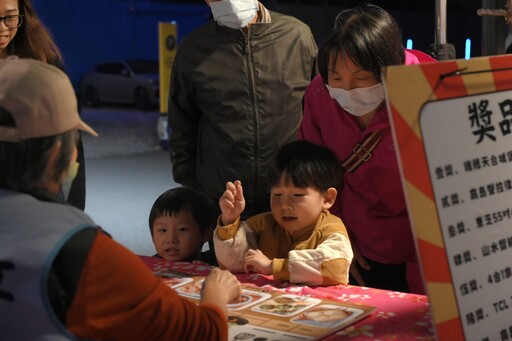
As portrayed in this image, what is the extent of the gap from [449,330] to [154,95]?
41.9 ft

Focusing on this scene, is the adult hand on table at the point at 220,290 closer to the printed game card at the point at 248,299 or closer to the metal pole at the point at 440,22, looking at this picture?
the printed game card at the point at 248,299

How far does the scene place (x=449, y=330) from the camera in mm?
1347

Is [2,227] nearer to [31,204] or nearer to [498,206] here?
[31,204]

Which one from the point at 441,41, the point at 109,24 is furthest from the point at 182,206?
the point at 109,24

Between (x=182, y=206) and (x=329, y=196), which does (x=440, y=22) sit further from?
(x=182, y=206)

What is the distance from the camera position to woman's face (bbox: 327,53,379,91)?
2.04 meters

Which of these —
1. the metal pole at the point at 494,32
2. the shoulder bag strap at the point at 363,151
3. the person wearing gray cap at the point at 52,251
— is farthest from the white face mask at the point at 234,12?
the person wearing gray cap at the point at 52,251

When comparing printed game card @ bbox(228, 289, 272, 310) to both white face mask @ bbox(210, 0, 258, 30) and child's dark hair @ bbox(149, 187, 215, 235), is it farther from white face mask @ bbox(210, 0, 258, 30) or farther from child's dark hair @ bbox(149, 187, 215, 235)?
white face mask @ bbox(210, 0, 258, 30)

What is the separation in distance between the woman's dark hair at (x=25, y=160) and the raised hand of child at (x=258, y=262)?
83cm

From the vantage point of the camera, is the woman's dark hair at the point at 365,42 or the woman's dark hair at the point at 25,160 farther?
the woman's dark hair at the point at 365,42

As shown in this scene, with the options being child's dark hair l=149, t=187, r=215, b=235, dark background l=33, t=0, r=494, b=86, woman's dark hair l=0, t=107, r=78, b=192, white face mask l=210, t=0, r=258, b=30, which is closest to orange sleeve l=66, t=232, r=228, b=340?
woman's dark hair l=0, t=107, r=78, b=192

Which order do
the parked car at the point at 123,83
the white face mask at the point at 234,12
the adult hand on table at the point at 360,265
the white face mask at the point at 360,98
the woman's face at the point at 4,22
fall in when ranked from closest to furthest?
the white face mask at the point at 360,98 < the adult hand on table at the point at 360,265 < the woman's face at the point at 4,22 < the white face mask at the point at 234,12 < the parked car at the point at 123,83

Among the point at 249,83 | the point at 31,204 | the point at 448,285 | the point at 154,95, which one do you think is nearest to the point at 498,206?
the point at 448,285

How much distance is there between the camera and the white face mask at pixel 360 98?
80.7 inches
